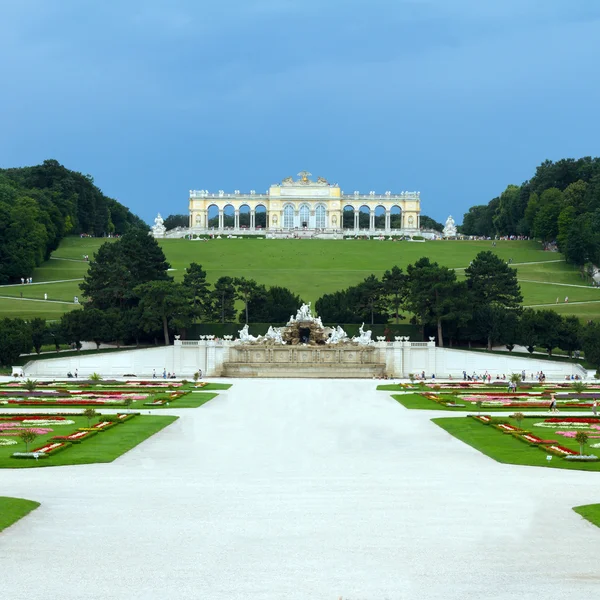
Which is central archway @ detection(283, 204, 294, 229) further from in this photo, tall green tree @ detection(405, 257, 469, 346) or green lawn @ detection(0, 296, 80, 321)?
tall green tree @ detection(405, 257, 469, 346)

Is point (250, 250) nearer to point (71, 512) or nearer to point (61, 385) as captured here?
point (61, 385)

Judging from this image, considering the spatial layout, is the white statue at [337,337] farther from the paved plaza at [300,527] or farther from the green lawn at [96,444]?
the paved plaza at [300,527]

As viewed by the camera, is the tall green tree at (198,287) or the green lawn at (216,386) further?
the tall green tree at (198,287)

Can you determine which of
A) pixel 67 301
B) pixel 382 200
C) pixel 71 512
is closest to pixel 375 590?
pixel 71 512

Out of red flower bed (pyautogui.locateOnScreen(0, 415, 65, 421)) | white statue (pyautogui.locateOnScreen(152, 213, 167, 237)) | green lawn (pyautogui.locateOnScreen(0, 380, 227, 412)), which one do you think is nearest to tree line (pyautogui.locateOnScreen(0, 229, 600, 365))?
green lawn (pyautogui.locateOnScreen(0, 380, 227, 412))

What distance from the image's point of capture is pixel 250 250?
106 m

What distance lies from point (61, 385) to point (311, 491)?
1236 inches

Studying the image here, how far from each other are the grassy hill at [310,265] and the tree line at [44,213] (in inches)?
99.1

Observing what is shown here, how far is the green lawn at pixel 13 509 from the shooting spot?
16.3 meters

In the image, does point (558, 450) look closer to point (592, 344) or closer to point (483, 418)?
point (483, 418)

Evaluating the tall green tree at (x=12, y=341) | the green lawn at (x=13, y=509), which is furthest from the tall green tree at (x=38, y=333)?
the green lawn at (x=13, y=509)

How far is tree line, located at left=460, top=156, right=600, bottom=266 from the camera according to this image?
9238 cm

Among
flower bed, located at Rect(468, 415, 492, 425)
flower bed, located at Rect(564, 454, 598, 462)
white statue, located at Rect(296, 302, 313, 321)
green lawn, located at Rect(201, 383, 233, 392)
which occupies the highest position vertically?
white statue, located at Rect(296, 302, 313, 321)

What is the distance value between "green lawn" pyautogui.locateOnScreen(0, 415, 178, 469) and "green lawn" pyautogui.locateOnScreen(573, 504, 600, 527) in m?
10.7
